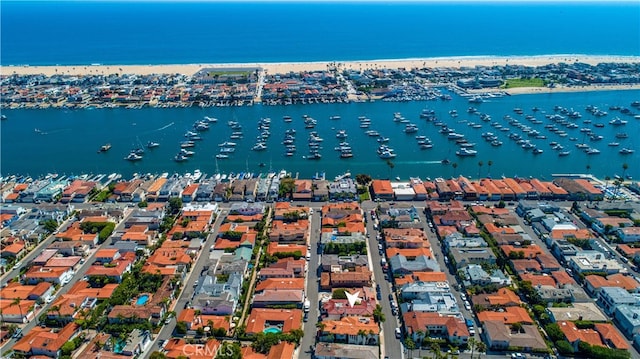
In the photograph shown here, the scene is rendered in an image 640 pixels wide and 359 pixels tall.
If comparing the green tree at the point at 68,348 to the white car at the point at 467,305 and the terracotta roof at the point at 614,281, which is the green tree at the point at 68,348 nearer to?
the white car at the point at 467,305

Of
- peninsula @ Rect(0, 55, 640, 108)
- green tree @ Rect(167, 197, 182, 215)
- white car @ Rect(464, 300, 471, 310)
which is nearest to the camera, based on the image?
white car @ Rect(464, 300, 471, 310)

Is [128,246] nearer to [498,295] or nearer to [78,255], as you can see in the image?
[78,255]

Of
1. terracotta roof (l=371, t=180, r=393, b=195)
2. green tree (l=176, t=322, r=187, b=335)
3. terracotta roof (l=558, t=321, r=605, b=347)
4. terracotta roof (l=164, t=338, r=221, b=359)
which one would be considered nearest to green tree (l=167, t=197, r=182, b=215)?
green tree (l=176, t=322, r=187, b=335)

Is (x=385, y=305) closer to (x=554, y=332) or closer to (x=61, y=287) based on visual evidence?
(x=554, y=332)

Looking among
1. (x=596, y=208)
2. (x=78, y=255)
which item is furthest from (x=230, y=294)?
(x=596, y=208)

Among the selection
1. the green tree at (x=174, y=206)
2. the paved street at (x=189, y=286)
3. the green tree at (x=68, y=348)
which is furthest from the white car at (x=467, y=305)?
the green tree at (x=174, y=206)

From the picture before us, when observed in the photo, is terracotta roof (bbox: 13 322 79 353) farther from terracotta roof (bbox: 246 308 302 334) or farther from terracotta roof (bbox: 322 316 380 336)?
terracotta roof (bbox: 322 316 380 336)

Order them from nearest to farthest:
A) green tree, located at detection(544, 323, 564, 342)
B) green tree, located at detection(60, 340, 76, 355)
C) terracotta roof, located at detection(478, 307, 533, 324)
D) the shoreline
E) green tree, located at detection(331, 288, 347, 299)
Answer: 1. green tree, located at detection(60, 340, 76, 355)
2. green tree, located at detection(544, 323, 564, 342)
3. terracotta roof, located at detection(478, 307, 533, 324)
4. green tree, located at detection(331, 288, 347, 299)
5. the shoreline
